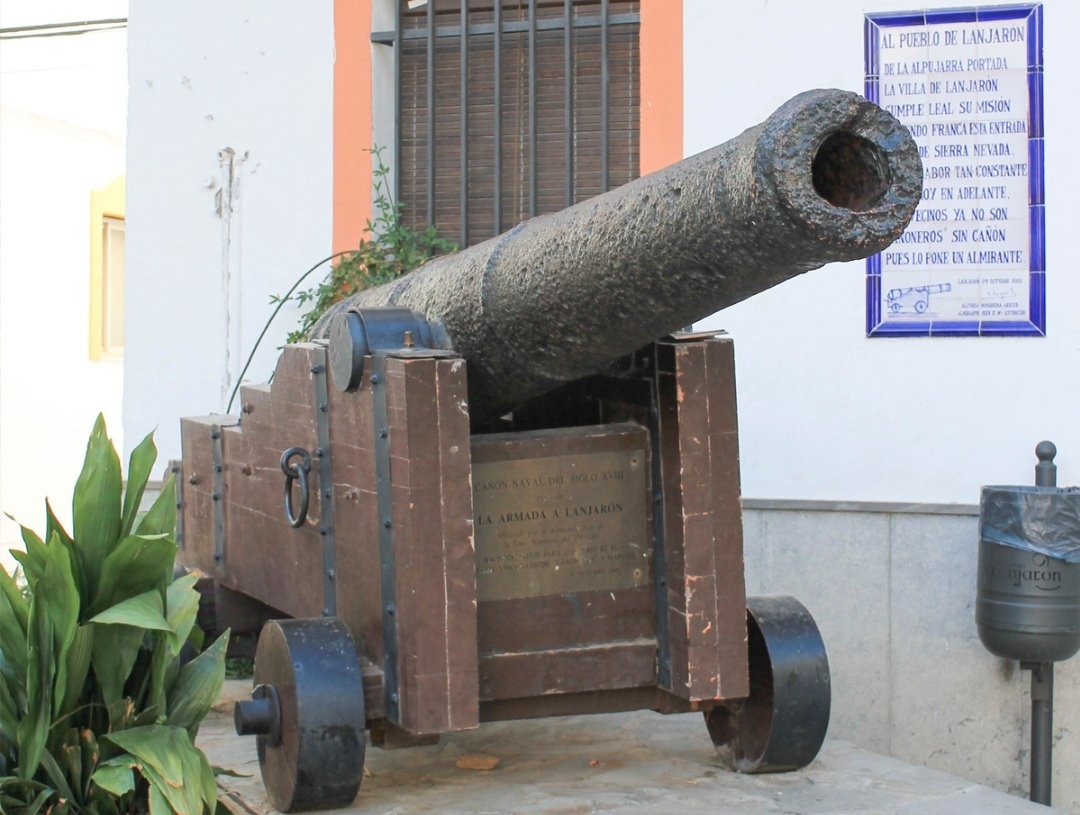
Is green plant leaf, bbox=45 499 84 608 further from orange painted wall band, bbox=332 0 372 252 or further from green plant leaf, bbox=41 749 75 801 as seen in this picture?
orange painted wall band, bbox=332 0 372 252

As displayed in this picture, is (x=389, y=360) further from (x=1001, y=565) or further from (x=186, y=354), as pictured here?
(x=186, y=354)

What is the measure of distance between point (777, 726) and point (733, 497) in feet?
2.12

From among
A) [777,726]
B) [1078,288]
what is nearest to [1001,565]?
[1078,288]

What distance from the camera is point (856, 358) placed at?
5.98m

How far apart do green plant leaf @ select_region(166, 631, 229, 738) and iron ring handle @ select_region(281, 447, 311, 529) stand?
377 millimetres

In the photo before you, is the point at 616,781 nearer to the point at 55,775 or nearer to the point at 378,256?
the point at 55,775

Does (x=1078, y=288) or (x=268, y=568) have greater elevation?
(x=1078, y=288)

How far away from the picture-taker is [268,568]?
4531mm

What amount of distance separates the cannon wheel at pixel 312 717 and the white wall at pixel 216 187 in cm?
323

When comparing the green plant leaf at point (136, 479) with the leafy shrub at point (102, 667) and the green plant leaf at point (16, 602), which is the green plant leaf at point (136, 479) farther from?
the green plant leaf at point (16, 602)

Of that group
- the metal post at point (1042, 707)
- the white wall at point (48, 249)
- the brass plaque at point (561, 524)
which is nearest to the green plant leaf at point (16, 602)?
the brass plaque at point (561, 524)

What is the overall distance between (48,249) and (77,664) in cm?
934

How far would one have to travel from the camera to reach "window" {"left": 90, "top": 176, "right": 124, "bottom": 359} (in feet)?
42.7

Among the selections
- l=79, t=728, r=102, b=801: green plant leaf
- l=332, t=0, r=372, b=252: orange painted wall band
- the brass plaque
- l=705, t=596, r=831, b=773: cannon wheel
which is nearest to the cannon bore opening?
the brass plaque
